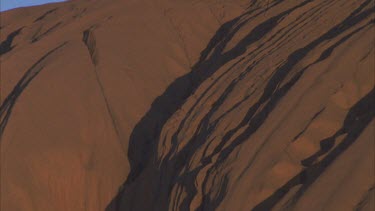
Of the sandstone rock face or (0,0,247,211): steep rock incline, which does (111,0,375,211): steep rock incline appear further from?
(0,0,247,211): steep rock incline

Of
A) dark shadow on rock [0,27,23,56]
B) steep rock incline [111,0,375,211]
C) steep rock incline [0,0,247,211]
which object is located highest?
dark shadow on rock [0,27,23,56]

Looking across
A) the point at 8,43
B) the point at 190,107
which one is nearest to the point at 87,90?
the point at 190,107

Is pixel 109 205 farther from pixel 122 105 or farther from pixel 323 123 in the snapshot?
pixel 323 123

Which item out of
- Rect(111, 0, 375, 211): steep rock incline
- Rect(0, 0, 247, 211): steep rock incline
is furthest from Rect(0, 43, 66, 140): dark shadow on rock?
Rect(111, 0, 375, 211): steep rock incline

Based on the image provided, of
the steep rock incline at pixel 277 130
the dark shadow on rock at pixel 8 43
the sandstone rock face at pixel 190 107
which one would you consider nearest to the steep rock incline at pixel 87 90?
the sandstone rock face at pixel 190 107

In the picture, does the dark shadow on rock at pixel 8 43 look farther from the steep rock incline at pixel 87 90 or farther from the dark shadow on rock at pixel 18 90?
the dark shadow on rock at pixel 18 90

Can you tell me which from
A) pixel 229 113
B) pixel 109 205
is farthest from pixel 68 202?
pixel 229 113
